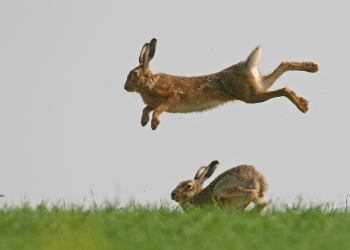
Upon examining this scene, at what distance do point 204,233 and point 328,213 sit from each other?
234cm

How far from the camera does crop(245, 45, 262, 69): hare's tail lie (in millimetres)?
8320

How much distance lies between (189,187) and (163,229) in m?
3.42

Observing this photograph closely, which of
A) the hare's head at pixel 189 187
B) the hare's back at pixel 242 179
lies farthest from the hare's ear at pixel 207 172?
the hare's back at pixel 242 179

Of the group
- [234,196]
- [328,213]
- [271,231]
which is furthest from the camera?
[234,196]

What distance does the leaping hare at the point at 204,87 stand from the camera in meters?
8.27

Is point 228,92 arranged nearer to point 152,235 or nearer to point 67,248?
point 152,235

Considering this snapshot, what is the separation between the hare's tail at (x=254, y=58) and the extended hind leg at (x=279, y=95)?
48 centimetres

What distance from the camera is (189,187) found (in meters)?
7.94

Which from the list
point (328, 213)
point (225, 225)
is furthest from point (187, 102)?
point (225, 225)

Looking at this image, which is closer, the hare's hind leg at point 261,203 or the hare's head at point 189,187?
the hare's hind leg at point 261,203

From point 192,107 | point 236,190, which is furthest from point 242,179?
point 192,107

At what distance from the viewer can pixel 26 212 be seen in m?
5.65

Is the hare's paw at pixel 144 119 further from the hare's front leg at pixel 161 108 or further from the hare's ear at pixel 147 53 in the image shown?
the hare's ear at pixel 147 53

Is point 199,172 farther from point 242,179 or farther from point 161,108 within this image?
point 242,179
